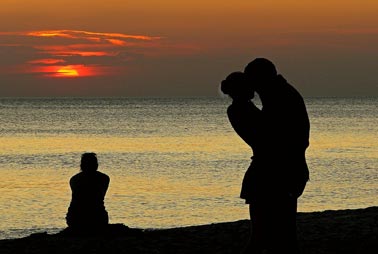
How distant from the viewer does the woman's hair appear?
40.0ft

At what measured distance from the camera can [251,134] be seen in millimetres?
8062

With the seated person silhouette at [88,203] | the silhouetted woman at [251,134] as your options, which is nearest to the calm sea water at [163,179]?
the seated person silhouette at [88,203]

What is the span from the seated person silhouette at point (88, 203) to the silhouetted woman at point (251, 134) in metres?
4.46

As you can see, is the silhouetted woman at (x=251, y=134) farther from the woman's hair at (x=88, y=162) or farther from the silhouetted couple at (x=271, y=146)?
the woman's hair at (x=88, y=162)

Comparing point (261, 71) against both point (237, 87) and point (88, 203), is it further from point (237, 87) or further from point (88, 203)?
point (88, 203)

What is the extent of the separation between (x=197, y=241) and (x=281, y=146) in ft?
12.6

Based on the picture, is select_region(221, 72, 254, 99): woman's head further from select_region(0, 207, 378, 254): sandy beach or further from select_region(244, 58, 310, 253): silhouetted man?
select_region(0, 207, 378, 254): sandy beach

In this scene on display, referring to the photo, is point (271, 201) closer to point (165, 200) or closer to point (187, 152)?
point (165, 200)

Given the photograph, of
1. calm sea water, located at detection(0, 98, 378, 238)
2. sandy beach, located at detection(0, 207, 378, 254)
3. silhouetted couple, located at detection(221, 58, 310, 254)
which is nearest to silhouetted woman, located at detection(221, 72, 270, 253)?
silhouetted couple, located at detection(221, 58, 310, 254)

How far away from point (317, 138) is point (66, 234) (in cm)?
6000

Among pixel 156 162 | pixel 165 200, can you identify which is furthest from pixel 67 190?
pixel 156 162

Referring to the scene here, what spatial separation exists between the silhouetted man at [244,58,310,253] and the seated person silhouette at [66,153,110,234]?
181 inches

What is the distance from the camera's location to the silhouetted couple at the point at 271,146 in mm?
7930

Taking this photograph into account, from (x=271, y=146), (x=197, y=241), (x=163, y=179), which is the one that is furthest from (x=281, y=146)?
(x=163, y=179)
